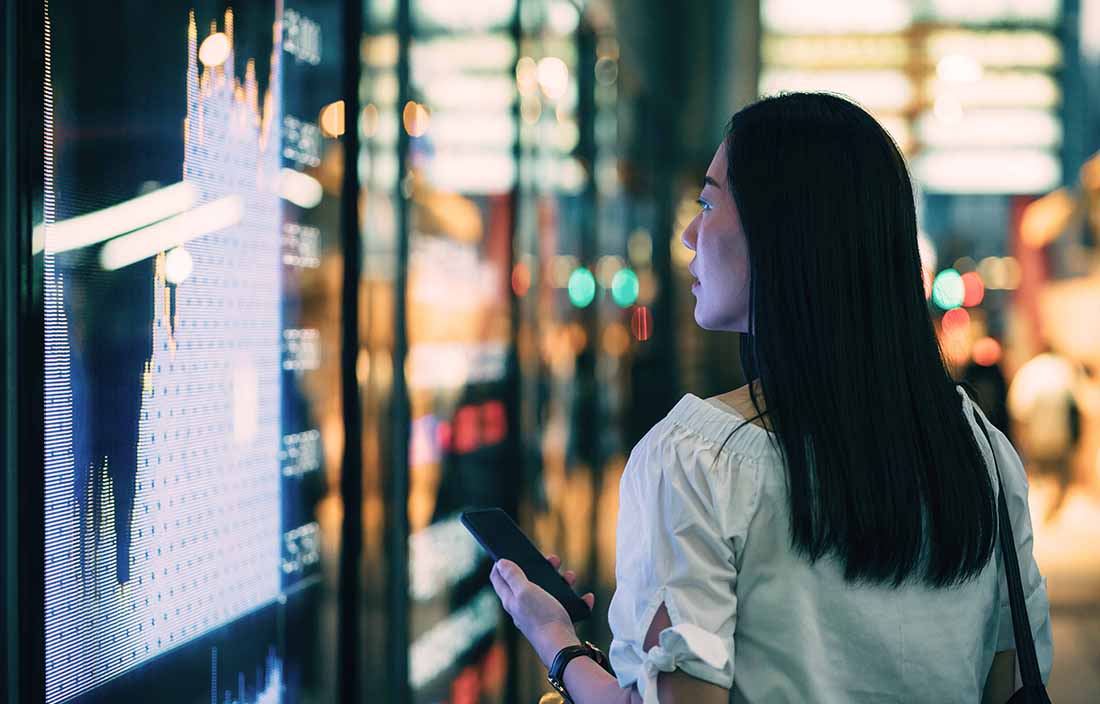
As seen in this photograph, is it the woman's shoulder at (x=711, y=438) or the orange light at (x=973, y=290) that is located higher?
the orange light at (x=973, y=290)

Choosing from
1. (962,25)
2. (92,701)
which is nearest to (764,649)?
(92,701)

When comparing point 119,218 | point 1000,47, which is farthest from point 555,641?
point 1000,47

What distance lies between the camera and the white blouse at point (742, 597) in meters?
1.19

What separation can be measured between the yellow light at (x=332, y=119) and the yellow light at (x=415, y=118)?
0.63 m

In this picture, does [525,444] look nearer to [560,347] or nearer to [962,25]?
[560,347]

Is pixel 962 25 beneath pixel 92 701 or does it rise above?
above

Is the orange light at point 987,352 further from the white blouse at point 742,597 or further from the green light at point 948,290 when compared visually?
the white blouse at point 742,597

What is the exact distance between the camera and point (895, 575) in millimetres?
1257

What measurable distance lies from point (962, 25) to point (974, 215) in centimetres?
168

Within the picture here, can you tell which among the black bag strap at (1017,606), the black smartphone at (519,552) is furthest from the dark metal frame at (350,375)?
the black bag strap at (1017,606)

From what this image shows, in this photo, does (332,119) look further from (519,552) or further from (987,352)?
(987,352)

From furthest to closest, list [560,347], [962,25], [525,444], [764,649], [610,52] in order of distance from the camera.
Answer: [962,25], [610,52], [560,347], [525,444], [764,649]

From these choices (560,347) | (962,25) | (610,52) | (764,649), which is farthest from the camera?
(962,25)

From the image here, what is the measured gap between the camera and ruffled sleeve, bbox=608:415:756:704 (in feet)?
3.85
